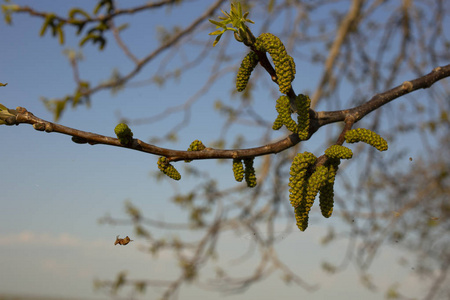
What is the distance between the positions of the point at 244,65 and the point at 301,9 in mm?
4491

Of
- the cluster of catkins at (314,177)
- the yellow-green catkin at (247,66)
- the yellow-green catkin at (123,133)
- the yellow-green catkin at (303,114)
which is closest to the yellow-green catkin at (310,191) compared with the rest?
the cluster of catkins at (314,177)

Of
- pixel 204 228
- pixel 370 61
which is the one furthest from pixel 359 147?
pixel 204 228

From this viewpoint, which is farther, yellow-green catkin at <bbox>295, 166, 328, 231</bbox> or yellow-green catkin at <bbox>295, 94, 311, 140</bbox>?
yellow-green catkin at <bbox>295, 94, 311, 140</bbox>

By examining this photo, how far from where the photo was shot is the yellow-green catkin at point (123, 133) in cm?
144

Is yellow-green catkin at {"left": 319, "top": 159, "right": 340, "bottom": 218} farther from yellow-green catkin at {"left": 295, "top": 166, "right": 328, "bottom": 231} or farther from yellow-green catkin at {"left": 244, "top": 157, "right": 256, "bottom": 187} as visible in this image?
yellow-green catkin at {"left": 244, "top": 157, "right": 256, "bottom": 187}

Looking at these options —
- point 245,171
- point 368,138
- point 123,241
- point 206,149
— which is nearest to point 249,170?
point 245,171

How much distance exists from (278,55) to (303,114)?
0.27m

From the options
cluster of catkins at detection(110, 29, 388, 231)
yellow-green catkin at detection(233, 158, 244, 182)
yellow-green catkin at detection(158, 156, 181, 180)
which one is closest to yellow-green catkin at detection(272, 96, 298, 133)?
cluster of catkins at detection(110, 29, 388, 231)

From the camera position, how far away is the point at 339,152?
1521 millimetres

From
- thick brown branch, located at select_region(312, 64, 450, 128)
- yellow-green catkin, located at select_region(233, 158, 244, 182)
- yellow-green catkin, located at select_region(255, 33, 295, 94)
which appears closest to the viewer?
yellow-green catkin, located at select_region(255, 33, 295, 94)

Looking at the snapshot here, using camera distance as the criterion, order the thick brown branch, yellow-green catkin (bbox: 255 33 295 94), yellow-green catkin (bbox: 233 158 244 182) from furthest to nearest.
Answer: the thick brown branch < yellow-green catkin (bbox: 233 158 244 182) < yellow-green catkin (bbox: 255 33 295 94)

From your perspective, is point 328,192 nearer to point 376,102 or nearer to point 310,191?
point 310,191

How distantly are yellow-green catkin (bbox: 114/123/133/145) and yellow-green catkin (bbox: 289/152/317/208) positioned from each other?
21.1 inches

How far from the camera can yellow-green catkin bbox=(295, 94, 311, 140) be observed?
157 centimetres
